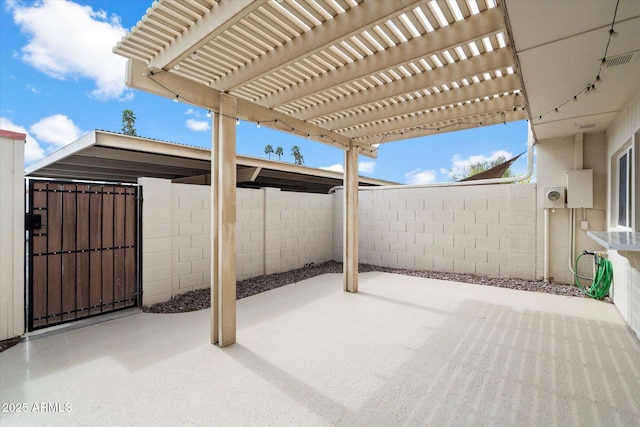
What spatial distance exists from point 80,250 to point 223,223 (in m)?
2.00

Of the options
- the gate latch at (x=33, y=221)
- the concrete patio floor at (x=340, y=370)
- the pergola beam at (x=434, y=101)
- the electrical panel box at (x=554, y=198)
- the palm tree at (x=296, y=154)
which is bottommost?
the concrete patio floor at (x=340, y=370)

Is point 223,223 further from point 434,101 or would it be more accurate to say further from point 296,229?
point 296,229

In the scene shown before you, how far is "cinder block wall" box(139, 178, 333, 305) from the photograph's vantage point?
13.2 ft

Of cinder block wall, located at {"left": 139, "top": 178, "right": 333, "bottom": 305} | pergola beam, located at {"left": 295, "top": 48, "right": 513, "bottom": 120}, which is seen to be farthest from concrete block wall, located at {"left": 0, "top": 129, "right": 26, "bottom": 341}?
pergola beam, located at {"left": 295, "top": 48, "right": 513, "bottom": 120}

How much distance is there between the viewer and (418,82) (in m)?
2.94

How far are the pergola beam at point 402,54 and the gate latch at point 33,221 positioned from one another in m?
2.80

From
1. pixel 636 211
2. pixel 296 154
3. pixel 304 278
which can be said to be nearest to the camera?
pixel 636 211

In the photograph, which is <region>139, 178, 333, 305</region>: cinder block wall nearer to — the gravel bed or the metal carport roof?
the gravel bed

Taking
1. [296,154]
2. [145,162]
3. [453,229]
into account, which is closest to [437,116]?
[453,229]

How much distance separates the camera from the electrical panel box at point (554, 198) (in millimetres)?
4820

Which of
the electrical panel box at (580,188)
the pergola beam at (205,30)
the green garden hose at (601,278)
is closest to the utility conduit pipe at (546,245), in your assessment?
the electrical panel box at (580,188)

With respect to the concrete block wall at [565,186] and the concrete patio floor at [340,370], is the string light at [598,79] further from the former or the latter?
the concrete patio floor at [340,370]

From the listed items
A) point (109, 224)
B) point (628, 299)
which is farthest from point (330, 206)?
point (628, 299)

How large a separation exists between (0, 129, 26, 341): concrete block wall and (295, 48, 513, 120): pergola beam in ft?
9.88
